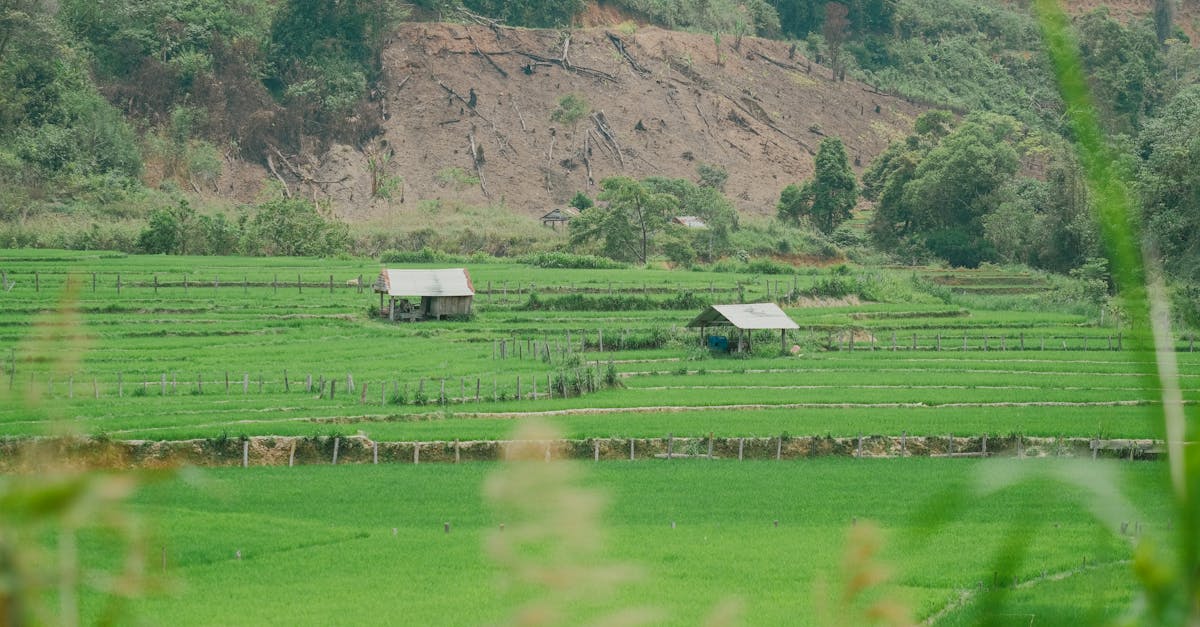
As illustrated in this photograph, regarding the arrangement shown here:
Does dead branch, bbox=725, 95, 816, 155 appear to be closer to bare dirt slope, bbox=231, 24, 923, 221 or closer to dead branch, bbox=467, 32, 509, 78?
bare dirt slope, bbox=231, 24, 923, 221

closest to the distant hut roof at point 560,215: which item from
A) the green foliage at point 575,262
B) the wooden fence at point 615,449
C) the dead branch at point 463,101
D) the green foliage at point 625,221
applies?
the green foliage at point 625,221

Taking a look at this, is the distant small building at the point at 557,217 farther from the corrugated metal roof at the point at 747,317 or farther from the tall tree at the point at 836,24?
the tall tree at the point at 836,24

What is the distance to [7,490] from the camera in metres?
1.06

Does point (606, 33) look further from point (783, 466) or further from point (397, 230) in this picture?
point (783, 466)

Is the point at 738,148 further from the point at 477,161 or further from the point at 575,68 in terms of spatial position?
the point at 477,161

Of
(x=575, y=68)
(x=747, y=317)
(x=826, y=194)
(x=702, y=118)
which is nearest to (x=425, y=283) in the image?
(x=747, y=317)

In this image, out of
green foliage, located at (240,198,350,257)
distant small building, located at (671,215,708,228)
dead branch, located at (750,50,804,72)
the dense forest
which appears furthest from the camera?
dead branch, located at (750,50,804,72)

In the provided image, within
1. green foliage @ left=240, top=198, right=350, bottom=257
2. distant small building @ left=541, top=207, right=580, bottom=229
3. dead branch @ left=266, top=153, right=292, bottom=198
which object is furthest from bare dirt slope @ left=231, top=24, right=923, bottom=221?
green foliage @ left=240, top=198, right=350, bottom=257

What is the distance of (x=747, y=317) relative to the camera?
41938mm

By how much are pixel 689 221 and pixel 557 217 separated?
21.7 ft

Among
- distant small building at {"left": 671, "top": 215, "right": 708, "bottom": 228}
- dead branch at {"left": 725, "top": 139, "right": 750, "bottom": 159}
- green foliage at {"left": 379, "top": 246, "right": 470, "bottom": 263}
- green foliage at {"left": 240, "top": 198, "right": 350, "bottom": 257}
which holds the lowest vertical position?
green foliage at {"left": 379, "top": 246, "right": 470, "bottom": 263}

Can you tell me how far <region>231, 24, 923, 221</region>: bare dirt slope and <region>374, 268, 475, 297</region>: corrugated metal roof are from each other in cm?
2612

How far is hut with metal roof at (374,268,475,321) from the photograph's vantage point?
4697 cm

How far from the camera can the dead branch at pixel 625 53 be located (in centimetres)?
8925
